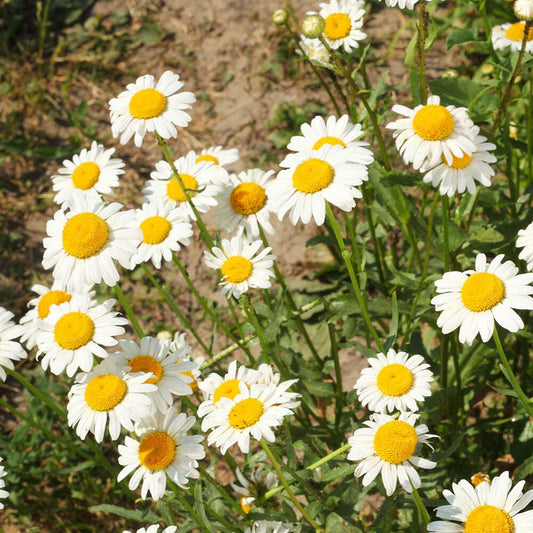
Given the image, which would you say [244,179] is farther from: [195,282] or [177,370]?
[195,282]

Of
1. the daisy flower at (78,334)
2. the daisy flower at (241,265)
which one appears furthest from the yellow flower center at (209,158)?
the daisy flower at (78,334)

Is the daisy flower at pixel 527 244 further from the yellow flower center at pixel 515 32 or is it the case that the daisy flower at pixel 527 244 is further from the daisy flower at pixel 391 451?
the yellow flower center at pixel 515 32

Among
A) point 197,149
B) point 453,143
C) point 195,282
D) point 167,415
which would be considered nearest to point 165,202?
point 167,415

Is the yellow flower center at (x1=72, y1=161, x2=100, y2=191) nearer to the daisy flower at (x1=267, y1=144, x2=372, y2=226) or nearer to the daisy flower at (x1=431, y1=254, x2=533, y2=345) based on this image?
the daisy flower at (x1=267, y1=144, x2=372, y2=226)

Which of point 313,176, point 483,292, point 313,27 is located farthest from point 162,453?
point 313,27

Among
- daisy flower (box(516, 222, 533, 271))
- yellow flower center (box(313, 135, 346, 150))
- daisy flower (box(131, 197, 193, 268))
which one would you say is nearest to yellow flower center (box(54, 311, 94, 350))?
daisy flower (box(131, 197, 193, 268))

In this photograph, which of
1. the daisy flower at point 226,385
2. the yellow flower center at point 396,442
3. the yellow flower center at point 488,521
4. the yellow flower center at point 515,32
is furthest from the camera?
the yellow flower center at point 515,32

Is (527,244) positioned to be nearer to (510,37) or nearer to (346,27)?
(346,27)

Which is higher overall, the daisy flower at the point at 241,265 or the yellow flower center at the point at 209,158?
the yellow flower center at the point at 209,158
